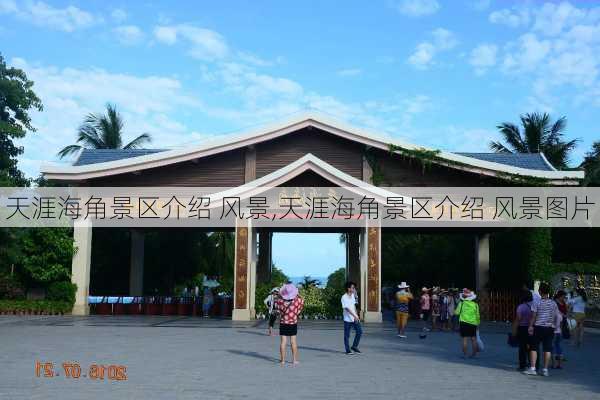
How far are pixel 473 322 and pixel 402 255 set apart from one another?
1163 inches

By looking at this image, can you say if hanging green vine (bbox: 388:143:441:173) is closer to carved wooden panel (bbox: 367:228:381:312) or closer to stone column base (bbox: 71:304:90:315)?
carved wooden panel (bbox: 367:228:381:312)

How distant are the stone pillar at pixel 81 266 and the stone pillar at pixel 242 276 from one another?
269 inches

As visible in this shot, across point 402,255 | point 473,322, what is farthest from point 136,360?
point 402,255

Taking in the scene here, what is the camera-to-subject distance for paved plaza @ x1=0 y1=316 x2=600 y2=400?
9.16m

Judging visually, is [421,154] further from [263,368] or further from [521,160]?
[263,368]

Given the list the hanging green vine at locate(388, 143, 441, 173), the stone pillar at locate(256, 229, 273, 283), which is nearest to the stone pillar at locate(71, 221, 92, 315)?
the stone pillar at locate(256, 229, 273, 283)

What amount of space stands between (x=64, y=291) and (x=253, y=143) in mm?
9963

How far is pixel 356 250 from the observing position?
32.6 m

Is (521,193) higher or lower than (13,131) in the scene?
lower

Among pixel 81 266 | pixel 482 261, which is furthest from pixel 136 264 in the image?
pixel 482 261

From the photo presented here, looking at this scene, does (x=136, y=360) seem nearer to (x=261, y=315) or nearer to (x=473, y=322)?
(x=473, y=322)

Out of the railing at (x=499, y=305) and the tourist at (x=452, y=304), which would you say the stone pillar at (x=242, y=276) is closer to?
the tourist at (x=452, y=304)

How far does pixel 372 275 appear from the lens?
24.5 m

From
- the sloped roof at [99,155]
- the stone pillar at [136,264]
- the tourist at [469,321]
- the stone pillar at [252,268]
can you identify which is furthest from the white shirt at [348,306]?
the sloped roof at [99,155]
